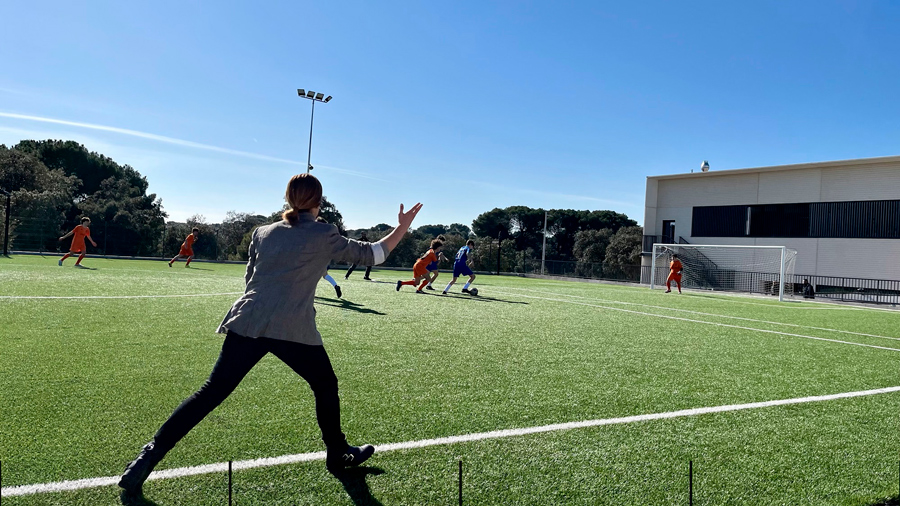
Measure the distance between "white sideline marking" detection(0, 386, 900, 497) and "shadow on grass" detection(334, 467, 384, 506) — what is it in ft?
0.92

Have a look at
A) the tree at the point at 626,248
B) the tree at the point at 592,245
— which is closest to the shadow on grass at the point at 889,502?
the tree at the point at 626,248

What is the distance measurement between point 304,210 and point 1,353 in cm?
461

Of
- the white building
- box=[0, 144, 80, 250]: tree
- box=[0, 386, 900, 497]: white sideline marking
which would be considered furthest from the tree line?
box=[0, 386, 900, 497]: white sideline marking

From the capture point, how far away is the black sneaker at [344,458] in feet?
10.3

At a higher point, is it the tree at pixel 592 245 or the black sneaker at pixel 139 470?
the tree at pixel 592 245

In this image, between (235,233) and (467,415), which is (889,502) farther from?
(235,233)

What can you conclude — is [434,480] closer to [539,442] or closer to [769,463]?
[539,442]

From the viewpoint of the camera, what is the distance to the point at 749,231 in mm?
38969

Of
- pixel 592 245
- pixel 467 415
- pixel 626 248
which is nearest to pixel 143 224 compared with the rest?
pixel 626 248

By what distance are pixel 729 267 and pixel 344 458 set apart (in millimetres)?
39488

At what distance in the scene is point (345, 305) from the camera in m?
12.0

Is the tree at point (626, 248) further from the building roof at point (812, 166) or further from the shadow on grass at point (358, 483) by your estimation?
the shadow on grass at point (358, 483)

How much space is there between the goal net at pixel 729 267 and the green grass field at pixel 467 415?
2710cm

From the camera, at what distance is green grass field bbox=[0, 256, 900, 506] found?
3006mm
